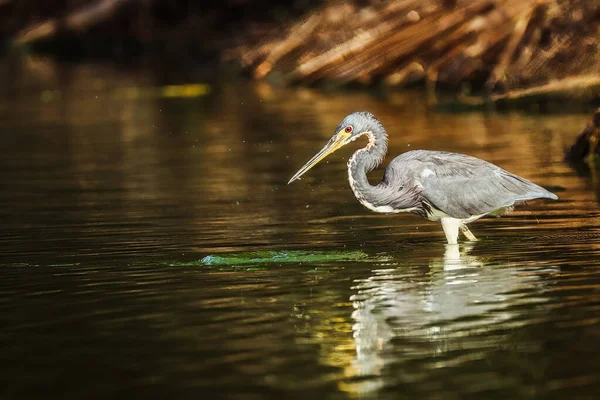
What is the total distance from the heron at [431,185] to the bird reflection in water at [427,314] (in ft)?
2.21

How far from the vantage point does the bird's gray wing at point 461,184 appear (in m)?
13.3

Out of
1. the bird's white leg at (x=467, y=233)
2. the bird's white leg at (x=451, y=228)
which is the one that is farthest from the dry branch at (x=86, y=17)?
the bird's white leg at (x=451, y=228)

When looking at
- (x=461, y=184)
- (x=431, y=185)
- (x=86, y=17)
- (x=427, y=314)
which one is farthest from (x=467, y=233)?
(x=86, y=17)

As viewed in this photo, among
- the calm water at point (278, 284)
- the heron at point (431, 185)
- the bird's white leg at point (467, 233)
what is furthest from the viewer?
the bird's white leg at point (467, 233)

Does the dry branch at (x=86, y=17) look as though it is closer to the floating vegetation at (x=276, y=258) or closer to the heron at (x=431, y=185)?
the heron at (x=431, y=185)

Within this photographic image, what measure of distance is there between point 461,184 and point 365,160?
0.89 meters

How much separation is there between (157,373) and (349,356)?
117cm

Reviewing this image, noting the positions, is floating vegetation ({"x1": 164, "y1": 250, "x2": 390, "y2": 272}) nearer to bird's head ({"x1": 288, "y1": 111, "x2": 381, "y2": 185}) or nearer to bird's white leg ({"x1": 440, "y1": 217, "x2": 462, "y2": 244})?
bird's head ({"x1": 288, "y1": 111, "x2": 381, "y2": 185})

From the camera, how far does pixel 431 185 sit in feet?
43.6

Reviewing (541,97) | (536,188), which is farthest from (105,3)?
(536,188)

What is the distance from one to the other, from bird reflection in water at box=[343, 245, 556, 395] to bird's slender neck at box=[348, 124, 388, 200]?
1.07 meters

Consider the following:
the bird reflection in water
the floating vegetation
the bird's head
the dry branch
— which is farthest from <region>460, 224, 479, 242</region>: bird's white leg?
the dry branch

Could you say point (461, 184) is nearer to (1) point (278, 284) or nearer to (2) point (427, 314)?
(1) point (278, 284)

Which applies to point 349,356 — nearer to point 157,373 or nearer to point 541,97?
point 157,373
